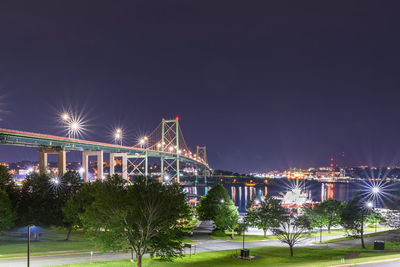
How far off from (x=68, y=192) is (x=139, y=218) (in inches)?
1035

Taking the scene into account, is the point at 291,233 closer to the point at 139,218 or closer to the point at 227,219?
the point at 227,219

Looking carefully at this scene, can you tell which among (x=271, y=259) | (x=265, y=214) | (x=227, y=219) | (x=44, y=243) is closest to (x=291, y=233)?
(x=271, y=259)

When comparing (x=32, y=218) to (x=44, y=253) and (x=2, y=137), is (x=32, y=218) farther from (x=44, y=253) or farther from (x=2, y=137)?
(x=2, y=137)

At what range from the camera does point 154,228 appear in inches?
987

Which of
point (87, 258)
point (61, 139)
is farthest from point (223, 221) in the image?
point (61, 139)

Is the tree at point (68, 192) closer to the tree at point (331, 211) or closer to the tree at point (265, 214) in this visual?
the tree at point (265, 214)

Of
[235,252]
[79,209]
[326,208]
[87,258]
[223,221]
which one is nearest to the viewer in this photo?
[87,258]

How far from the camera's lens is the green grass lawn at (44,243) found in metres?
32.0

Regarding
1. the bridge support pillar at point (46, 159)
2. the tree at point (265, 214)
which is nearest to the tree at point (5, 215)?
the bridge support pillar at point (46, 159)

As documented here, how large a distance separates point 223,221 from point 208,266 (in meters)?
20.9

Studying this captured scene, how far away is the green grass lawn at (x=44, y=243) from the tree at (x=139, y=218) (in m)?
8.93

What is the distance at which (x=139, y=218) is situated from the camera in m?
24.7

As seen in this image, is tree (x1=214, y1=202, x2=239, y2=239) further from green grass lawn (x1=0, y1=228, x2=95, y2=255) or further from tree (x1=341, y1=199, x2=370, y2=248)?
green grass lawn (x1=0, y1=228, x2=95, y2=255)

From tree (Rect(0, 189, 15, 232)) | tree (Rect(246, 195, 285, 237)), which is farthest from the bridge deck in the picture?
tree (Rect(246, 195, 285, 237))
